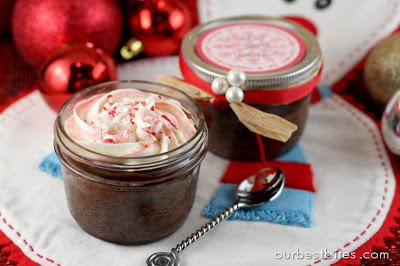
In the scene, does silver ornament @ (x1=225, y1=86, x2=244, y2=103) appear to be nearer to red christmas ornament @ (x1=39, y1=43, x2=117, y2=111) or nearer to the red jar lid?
the red jar lid

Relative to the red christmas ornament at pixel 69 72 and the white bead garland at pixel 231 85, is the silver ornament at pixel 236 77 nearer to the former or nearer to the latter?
the white bead garland at pixel 231 85

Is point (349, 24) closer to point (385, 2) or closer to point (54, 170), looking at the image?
point (385, 2)

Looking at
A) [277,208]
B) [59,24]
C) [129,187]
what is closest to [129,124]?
[129,187]

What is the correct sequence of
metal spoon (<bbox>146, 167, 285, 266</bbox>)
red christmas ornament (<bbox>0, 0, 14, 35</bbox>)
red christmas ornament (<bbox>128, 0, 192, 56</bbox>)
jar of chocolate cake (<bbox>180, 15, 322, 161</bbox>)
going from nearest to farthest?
metal spoon (<bbox>146, 167, 285, 266</bbox>) < jar of chocolate cake (<bbox>180, 15, 322, 161</bbox>) < red christmas ornament (<bbox>128, 0, 192, 56</bbox>) < red christmas ornament (<bbox>0, 0, 14, 35</bbox>)

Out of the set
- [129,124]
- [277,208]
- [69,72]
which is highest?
[129,124]

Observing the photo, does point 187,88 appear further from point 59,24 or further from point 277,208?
point 59,24

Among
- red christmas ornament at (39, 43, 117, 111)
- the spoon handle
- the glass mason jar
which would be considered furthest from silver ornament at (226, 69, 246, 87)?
red christmas ornament at (39, 43, 117, 111)

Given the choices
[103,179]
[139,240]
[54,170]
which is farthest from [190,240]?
[54,170]
